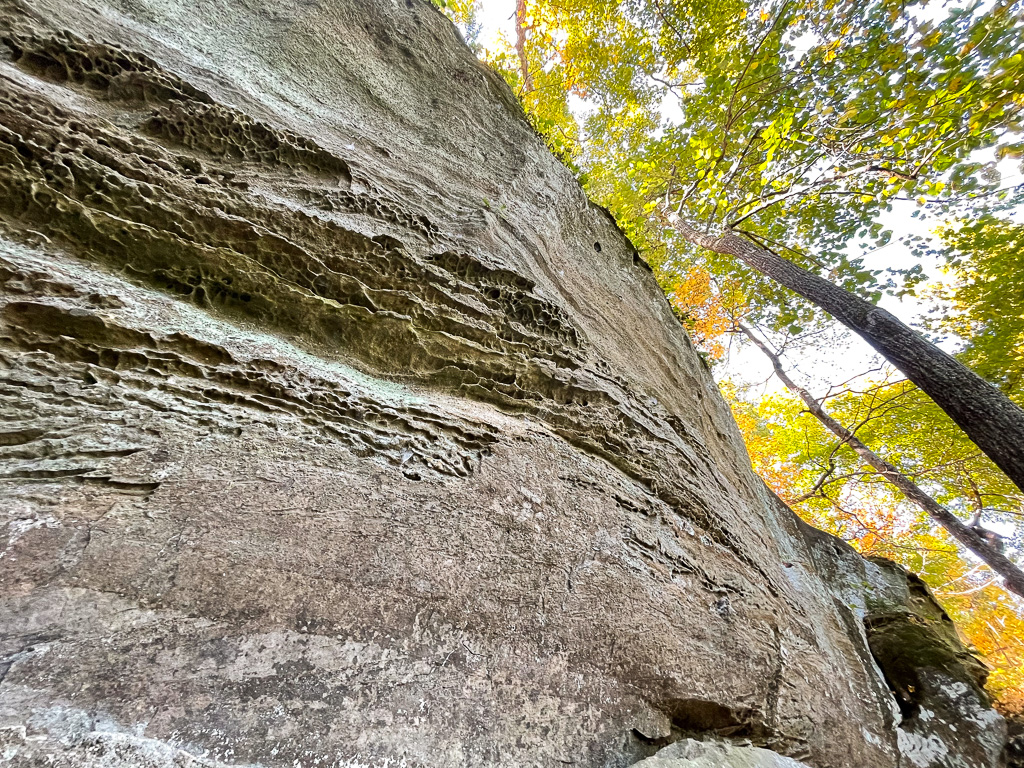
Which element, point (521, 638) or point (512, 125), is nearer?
point (521, 638)

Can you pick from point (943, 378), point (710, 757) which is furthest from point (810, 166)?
point (710, 757)

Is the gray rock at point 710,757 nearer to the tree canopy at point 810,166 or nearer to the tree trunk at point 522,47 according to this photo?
the tree canopy at point 810,166

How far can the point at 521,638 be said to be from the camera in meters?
2.26

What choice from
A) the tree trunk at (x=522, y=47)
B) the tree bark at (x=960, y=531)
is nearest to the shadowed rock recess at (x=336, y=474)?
the tree bark at (x=960, y=531)

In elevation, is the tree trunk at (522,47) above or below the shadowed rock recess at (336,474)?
above

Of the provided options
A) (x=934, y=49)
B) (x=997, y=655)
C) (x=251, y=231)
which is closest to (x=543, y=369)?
(x=251, y=231)

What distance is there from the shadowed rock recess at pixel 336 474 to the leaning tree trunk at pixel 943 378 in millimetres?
1972

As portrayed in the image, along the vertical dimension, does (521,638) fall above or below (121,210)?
below

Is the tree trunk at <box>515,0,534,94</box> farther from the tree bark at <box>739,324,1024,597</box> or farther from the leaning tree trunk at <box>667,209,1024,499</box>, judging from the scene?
the tree bark at <box>739,324,1024,597</box>

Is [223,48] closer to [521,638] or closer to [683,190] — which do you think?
[521,638]

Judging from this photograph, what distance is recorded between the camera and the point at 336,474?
2.29 metres

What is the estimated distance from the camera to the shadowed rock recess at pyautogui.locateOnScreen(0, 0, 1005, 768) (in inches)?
65.0

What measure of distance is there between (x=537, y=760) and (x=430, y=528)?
3.77 feet

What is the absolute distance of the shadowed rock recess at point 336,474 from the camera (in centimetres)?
165
